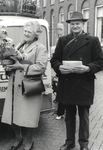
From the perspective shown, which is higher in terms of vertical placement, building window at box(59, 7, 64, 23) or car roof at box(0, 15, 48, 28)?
building window at box(59, 7, 64, 23)

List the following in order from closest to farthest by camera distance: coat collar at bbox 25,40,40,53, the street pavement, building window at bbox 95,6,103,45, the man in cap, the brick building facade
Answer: the man in cap → coat collar at bbox 25,40,40,53 → the street pavement → building window at bbox 95,6,103,45 → the brick building facade

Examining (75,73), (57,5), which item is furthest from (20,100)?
(57,5)

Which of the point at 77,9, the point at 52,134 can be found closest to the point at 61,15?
the point at 77,9

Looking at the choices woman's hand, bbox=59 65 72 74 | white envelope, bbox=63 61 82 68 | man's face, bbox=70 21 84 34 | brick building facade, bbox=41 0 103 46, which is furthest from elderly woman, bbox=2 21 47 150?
brick building facade, bbox=41 0 103 46

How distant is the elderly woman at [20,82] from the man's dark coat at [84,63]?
305 millimetres

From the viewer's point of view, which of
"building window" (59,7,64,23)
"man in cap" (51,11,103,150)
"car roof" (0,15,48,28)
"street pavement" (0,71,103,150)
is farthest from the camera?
"building window" (59,7,64,23)

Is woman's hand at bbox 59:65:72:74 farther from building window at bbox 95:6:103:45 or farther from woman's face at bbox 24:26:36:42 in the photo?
building window at bbox 95:6:103:45

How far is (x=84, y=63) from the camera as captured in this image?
11.7 ft

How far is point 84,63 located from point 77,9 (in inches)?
687

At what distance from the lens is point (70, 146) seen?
13.1 feet

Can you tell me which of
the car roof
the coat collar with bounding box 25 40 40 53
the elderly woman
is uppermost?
the car roof

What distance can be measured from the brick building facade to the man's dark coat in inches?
428

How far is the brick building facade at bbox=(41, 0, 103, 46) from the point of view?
17.9 m

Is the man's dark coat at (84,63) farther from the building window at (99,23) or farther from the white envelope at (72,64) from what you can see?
the building window at (99,23)
